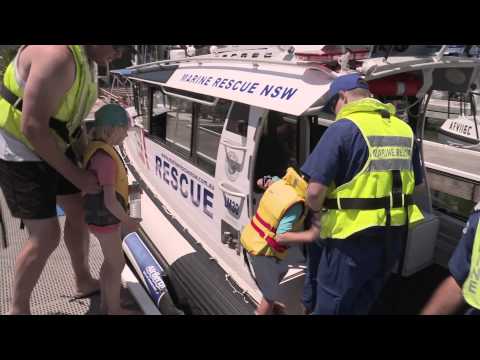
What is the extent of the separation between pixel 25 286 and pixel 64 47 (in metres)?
1.23

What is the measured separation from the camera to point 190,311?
2.73 m

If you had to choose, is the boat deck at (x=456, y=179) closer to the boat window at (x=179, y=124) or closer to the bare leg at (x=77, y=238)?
the boat window at (x=179, y=124)

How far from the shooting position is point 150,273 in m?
2.89

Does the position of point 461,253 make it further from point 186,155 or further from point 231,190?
point 186,155

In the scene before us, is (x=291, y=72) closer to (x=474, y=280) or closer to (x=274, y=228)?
(x=274, y=228)

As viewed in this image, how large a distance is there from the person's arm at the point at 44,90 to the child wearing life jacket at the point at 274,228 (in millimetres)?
1171

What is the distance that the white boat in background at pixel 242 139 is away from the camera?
2.32 meters

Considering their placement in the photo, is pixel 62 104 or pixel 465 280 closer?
pixel 465 280

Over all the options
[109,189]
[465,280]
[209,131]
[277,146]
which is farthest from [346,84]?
[209,131]

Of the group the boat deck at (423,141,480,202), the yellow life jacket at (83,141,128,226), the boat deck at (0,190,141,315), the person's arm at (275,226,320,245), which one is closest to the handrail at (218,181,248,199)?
the person's arm at (275,226,320,245)

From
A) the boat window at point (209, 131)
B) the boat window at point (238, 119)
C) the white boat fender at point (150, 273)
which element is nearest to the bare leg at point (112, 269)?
the white boat fender at point (150, 273)

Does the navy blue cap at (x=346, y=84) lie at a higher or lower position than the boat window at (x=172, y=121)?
higher

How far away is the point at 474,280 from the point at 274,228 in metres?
1.08

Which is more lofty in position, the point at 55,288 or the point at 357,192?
the point at 357,192
